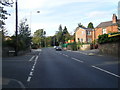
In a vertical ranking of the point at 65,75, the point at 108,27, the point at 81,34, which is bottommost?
the point at 65,75

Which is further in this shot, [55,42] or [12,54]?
[55,42]

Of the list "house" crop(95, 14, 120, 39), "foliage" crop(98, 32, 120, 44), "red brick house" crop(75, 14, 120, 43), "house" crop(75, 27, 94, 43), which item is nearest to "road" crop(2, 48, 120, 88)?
"foliage" crop(98, 32, 120, 44)

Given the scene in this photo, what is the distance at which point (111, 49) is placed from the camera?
3281cm

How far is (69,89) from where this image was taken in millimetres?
8742

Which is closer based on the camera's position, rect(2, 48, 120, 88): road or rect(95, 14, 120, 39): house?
rect(2, 48, 120, 88): road

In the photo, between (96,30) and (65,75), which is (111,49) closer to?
(65,75)

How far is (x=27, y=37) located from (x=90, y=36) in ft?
142

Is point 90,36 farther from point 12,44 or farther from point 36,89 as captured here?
point 36,89

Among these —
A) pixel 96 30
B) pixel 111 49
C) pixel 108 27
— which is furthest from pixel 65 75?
pixel 96 30

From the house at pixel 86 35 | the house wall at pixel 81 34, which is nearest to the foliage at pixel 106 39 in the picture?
the house at pixel 86 35

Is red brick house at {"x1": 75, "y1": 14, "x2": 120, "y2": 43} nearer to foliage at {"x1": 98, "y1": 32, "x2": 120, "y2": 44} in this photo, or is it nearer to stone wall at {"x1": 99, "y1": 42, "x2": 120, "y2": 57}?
foliage at {"x1": 98, "y1": 32, "x2": 120, "y2": 44}

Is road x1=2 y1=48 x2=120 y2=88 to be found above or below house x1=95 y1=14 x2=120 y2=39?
below

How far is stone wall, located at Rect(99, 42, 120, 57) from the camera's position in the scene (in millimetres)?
30156

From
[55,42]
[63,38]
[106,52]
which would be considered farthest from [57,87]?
[55,42]
